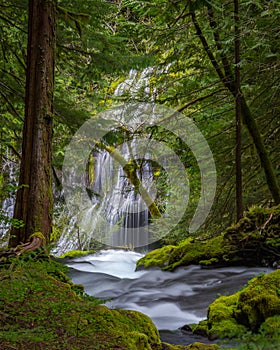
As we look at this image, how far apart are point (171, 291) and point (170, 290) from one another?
0.04 meters

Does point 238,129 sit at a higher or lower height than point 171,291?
higher

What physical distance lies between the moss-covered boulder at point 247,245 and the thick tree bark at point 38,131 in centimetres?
329

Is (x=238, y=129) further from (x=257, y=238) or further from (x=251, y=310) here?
(x=251, y=310)

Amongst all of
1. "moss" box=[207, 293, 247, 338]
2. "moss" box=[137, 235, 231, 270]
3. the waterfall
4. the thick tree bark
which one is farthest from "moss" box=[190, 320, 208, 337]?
the waterfall

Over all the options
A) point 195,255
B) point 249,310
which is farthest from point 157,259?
point 249,310

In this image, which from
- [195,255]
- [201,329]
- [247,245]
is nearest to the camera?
[201,329]

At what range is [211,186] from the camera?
8656mm

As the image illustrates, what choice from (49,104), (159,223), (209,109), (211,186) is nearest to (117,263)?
(159,223)

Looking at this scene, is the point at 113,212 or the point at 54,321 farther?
the point at 113,212

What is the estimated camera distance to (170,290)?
6.03 m

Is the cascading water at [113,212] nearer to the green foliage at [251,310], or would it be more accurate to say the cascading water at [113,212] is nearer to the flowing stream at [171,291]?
the flowing stream at [171,291]

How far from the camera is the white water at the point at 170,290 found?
5.02m

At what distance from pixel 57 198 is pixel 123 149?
139 inches

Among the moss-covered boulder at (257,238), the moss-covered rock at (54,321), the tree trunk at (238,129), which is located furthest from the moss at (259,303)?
the tree trunk at (238,129)
